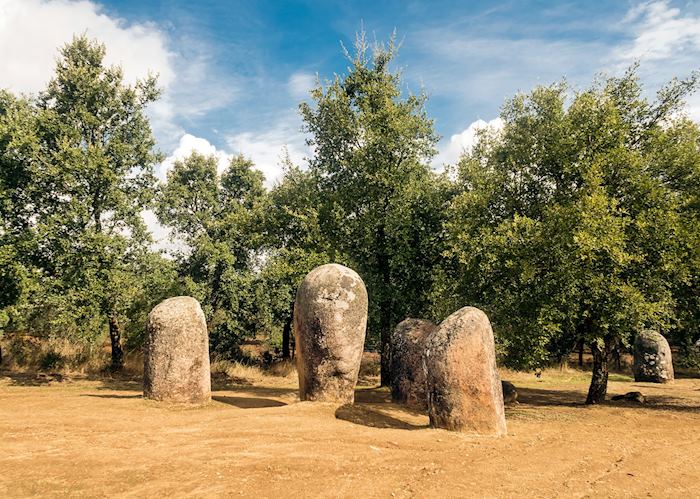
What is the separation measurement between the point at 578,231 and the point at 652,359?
50.4 feet

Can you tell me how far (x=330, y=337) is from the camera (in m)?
13.1

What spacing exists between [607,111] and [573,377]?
650 inches

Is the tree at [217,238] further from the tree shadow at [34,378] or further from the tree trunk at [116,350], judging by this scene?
the tree shadow at [34,378]

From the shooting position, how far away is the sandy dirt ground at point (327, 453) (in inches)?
268

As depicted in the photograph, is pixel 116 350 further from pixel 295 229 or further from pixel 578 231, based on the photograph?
pixel 578 231

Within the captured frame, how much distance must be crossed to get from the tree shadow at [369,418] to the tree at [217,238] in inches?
551

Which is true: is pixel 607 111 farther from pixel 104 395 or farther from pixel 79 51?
pixel 79 51

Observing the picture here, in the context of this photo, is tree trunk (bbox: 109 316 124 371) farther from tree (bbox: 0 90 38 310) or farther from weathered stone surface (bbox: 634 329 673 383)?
weathered stone surface (bbox: 634 329 673 383)

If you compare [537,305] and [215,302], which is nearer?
[537,305]

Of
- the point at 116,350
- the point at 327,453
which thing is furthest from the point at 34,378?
the point at 327,453

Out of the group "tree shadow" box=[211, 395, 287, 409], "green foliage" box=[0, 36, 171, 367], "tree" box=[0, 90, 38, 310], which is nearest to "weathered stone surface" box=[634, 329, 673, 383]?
"tree shadow" box=[211, 395, 287, 409]

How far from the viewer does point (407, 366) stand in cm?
1509

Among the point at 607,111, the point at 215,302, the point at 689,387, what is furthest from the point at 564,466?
the point at 215,302

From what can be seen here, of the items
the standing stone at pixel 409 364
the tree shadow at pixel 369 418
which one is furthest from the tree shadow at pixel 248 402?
the standing stone at pixel 409 364
